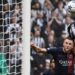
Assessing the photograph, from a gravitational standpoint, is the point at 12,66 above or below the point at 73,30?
below

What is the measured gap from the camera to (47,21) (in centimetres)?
262

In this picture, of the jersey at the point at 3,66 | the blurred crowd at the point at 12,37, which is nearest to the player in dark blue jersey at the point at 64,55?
the blurred crowd at the point at 12,37

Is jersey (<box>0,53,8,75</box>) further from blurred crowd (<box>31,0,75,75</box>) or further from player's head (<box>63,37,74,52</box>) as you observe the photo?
player's head (<box>63,37,74,52</box>)

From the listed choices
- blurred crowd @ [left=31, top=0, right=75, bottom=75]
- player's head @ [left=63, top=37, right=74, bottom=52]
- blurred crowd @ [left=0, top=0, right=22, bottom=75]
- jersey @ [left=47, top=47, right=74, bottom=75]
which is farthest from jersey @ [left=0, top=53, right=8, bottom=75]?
player's head @ [left=63, top=37, right=74, bottom=52]

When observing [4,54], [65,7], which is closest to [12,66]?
[4,54]

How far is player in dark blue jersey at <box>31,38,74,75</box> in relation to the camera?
2.61 meters

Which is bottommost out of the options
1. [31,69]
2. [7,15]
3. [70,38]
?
[31,69]

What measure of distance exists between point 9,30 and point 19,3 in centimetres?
22

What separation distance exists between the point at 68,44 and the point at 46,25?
223mm

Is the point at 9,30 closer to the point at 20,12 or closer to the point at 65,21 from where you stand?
the point at 20,12

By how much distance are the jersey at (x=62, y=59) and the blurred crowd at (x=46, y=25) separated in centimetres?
3

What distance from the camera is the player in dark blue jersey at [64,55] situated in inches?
103

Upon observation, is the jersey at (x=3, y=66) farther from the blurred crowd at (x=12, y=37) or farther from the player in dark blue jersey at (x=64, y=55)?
the player in dark blue jersey at (x=64, y=55)

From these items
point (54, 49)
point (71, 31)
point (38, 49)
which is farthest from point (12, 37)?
point (71, 31)
